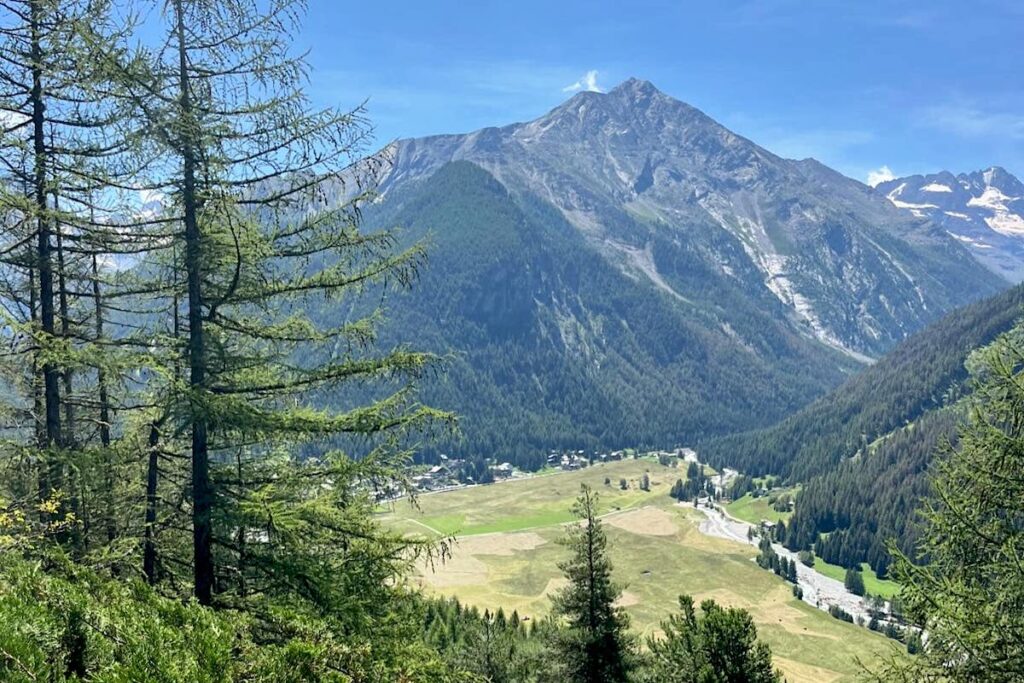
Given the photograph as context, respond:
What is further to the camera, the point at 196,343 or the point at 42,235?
the point at 42,235

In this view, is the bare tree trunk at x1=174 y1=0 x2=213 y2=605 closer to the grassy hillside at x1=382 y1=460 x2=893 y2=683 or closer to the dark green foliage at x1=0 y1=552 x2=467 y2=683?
the dark green foliage at x1=0 y1=552 x2=467 y2=683

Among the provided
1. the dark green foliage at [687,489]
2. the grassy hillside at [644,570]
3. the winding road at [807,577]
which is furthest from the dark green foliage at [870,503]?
the dark green foliage at [687,489]

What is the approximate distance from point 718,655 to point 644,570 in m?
108


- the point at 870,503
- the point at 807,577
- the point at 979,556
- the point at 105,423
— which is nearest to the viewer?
the point at 105,423

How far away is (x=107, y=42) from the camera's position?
987 cm

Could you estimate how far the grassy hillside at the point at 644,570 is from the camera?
9425 centimetres

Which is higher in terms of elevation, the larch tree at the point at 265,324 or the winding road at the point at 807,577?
the larch tree at the point at 265,324

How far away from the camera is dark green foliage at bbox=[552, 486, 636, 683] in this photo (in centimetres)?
2383

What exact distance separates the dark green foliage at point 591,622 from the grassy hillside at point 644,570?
4380 centimetres

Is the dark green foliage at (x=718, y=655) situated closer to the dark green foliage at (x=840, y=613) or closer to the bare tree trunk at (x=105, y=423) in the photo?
the bare tree trunk at (x=105, y=423)

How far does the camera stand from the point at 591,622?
2438cm

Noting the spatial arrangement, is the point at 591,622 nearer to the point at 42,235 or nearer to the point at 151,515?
A: the point at 151,515

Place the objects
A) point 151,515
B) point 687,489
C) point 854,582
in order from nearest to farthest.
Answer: point 151,515 → point 854,582 → point 687,489

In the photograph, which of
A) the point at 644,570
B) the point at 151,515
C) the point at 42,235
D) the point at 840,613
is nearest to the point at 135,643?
the point at 151,515
